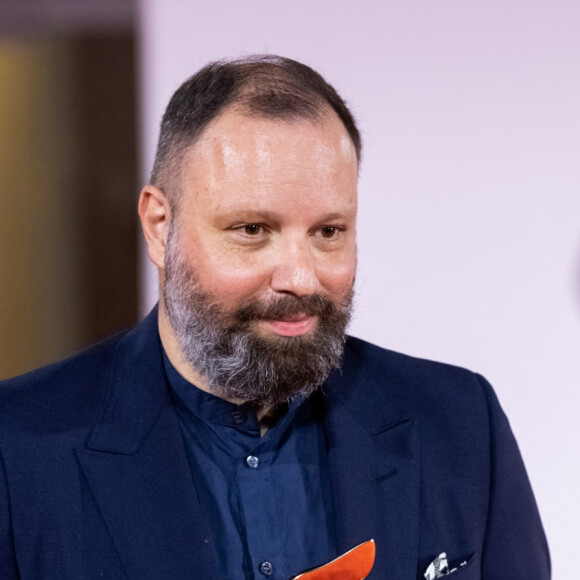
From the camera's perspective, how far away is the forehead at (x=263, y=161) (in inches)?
47.4

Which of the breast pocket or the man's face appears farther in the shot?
the breast pocket

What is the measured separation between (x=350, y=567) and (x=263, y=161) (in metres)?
0.56

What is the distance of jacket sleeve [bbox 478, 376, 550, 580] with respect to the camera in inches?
57.5

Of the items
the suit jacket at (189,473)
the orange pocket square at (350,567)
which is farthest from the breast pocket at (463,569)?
the orange pocket square at (350,567)

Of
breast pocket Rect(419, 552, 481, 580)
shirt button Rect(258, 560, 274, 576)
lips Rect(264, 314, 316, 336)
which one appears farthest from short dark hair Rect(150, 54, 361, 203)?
breast pocket Rect(419, 552, 481, 580)

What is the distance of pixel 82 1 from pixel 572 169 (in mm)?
1109

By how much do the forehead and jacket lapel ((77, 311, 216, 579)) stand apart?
302mm

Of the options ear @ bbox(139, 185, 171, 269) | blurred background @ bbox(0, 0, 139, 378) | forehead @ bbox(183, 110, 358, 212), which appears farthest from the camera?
blurred background @ bbox(0, 0, 139, 378)

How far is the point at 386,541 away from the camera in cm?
134

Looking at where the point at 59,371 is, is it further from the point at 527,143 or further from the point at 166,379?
the point at 527,143

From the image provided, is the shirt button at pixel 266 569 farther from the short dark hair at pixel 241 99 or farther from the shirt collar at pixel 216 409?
the short dark hair at pixel 241 99

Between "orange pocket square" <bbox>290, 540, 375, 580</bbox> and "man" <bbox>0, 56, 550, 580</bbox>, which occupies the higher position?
"man" <bbox>0, 56, 550, 580</bbox>

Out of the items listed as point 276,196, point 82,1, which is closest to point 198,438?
point 276,196

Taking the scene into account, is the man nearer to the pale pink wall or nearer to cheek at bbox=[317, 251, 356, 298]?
cheek at bbox=[317, 251, 356, 298]
